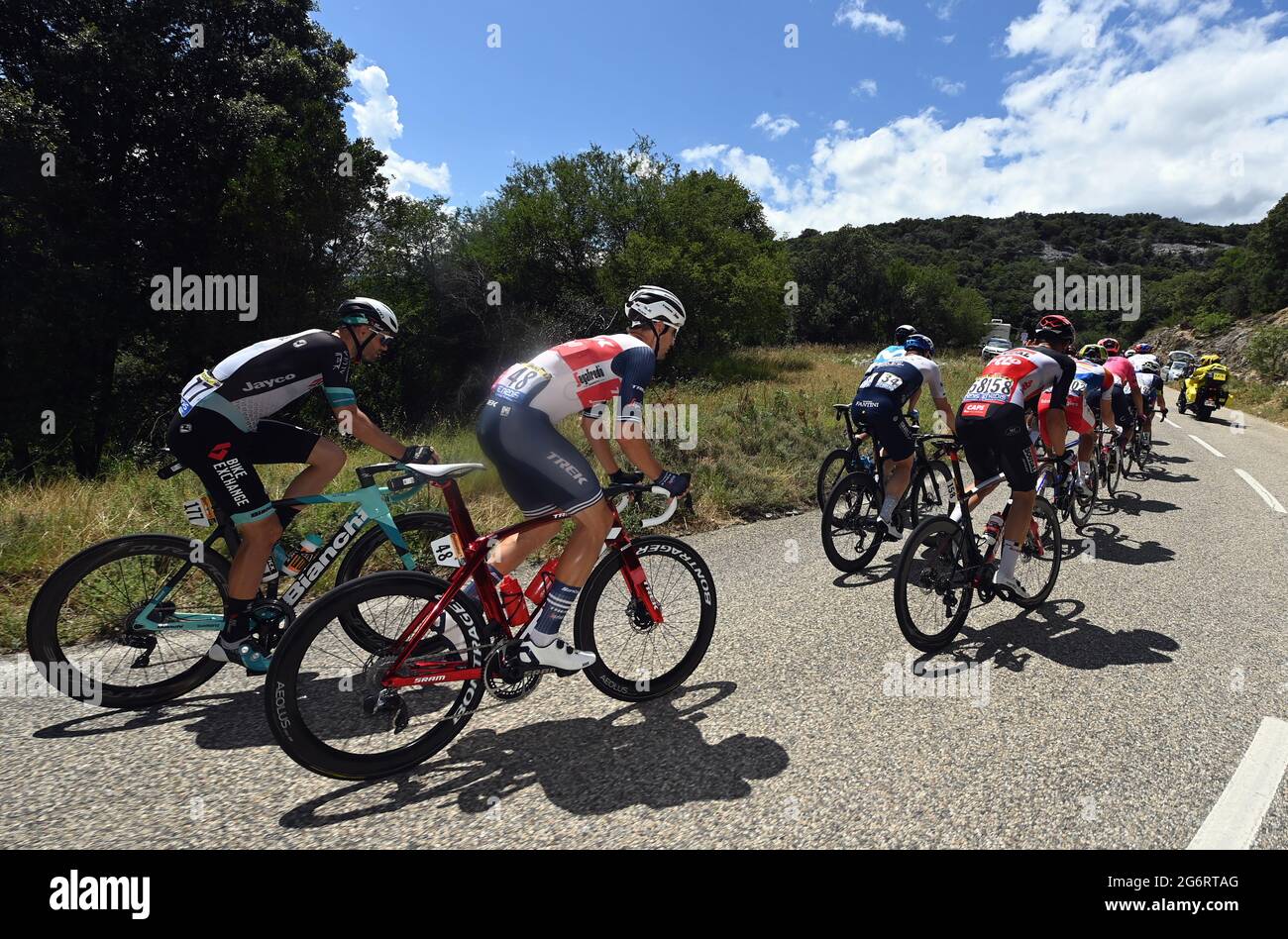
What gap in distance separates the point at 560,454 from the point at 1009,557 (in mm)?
3416

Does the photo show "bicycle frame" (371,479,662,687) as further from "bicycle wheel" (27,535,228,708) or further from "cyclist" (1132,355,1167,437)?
"cyclist" (1132,355,1167,437)

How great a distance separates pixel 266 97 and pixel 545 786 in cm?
2183

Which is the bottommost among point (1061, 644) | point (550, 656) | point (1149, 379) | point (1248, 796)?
point (1248, 796)

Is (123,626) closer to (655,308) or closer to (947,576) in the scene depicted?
(655,308)

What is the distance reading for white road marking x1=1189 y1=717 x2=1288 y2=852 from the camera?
249cm

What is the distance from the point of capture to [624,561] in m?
3.46

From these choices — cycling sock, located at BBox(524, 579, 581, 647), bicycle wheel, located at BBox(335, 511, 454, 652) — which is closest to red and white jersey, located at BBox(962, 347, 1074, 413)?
cycling sock, located at BBox(524, 579, 581, 647)

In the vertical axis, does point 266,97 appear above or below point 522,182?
below

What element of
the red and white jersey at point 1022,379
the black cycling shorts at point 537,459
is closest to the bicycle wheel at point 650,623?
the black cycling shorts at point 537,459

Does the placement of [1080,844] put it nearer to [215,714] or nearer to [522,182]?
[215,714]

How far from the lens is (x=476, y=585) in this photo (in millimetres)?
3109

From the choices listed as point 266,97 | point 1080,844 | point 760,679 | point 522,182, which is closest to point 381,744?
point 760,679

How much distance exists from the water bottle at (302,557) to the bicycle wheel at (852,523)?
13.5ft

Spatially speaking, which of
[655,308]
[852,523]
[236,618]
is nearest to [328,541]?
[236,618]
